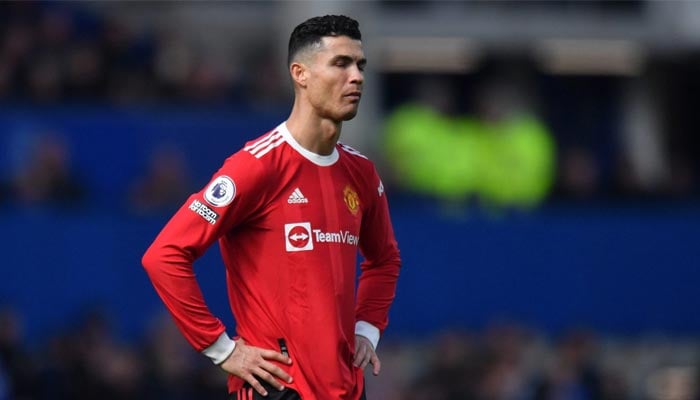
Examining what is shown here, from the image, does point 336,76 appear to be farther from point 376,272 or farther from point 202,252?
point 376,272

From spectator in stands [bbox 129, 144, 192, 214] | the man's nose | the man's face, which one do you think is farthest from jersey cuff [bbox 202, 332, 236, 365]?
spectator in stands [bbox 129, 144, 192, 214]

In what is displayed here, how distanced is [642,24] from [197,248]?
1367 centimetres

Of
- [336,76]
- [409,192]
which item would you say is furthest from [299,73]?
[409,192]

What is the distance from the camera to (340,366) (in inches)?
267

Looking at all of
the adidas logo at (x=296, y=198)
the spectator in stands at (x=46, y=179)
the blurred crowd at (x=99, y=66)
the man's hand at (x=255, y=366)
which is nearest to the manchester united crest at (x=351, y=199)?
the adidas logo at (x=296, y=198)

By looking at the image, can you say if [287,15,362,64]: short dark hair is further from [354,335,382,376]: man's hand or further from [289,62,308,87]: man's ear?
[354,335,382,376]: man's hand

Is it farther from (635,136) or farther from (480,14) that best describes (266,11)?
(635,136)

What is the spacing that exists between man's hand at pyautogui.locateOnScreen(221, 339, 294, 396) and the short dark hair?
1267 mm

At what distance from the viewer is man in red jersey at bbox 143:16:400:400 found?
658 cm

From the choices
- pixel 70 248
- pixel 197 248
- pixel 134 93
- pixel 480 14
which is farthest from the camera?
pixel 480 14

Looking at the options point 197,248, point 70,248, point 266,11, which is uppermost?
point 266,11

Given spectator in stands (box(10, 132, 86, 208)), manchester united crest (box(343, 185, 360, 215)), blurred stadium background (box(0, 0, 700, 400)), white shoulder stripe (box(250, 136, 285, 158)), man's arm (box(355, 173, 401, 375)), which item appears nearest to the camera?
white shoulder stripe (box(250, 136, 285, 158))

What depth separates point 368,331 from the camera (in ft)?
24.1

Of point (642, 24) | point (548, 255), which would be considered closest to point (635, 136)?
point (642, 24)
